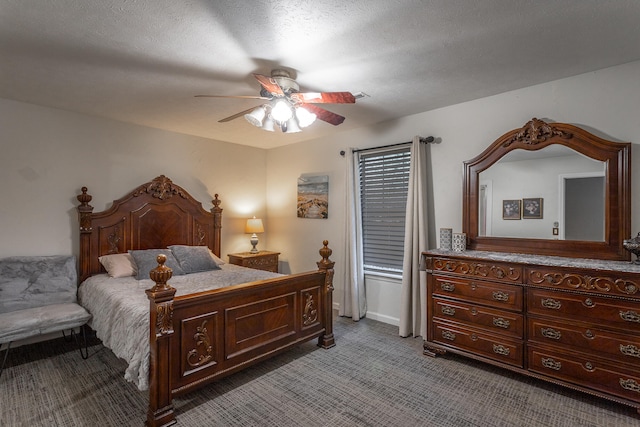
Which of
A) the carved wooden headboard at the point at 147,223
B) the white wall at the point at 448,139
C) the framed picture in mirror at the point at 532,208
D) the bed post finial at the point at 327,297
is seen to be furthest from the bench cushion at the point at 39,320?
the framed picture in mirror at the point at 532,208

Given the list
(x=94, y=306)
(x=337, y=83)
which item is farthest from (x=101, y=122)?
(x=337, y=83)

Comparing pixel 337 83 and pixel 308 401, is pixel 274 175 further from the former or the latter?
pixel 308 401

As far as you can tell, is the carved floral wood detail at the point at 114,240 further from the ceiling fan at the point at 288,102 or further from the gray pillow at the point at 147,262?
the ceiling fan at the point at 288,102

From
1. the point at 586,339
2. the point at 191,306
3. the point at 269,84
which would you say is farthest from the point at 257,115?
the point at 586,339

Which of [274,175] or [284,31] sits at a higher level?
[284,31]

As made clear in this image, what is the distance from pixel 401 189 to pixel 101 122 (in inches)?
148

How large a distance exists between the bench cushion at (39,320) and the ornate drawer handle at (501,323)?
3674 millimetres

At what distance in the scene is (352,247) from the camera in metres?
4.21

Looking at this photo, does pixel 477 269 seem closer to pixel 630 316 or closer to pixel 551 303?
pixel 551 303

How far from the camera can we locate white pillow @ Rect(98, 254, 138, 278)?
139 inches

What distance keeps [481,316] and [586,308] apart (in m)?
0.74

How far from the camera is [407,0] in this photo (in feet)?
5.72

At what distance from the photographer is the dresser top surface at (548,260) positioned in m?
2.24

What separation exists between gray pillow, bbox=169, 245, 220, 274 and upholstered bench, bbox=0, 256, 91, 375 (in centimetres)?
105
